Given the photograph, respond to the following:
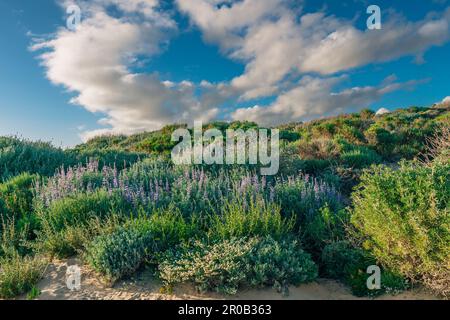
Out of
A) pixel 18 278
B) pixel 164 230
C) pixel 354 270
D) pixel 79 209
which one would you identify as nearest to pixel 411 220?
pixel 354 270

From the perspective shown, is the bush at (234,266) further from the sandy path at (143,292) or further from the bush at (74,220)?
the bush at (74,220)

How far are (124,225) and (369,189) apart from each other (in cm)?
338

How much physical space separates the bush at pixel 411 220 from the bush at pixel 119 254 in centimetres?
301

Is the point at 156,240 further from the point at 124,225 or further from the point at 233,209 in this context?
the point at 233,209

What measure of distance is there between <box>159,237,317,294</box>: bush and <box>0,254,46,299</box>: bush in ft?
5.32

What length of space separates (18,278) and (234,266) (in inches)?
105

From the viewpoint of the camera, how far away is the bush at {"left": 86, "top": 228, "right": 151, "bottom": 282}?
4758mm

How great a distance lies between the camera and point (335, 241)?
571 cm

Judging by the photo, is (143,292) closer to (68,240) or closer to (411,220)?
(68,240)

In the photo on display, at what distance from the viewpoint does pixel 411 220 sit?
4.47 metres

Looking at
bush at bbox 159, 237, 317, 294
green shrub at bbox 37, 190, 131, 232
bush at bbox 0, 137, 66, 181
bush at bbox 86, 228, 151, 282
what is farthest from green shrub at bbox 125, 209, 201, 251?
bush at bbox 0, 137, 66, 181

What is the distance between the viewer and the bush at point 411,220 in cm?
443
